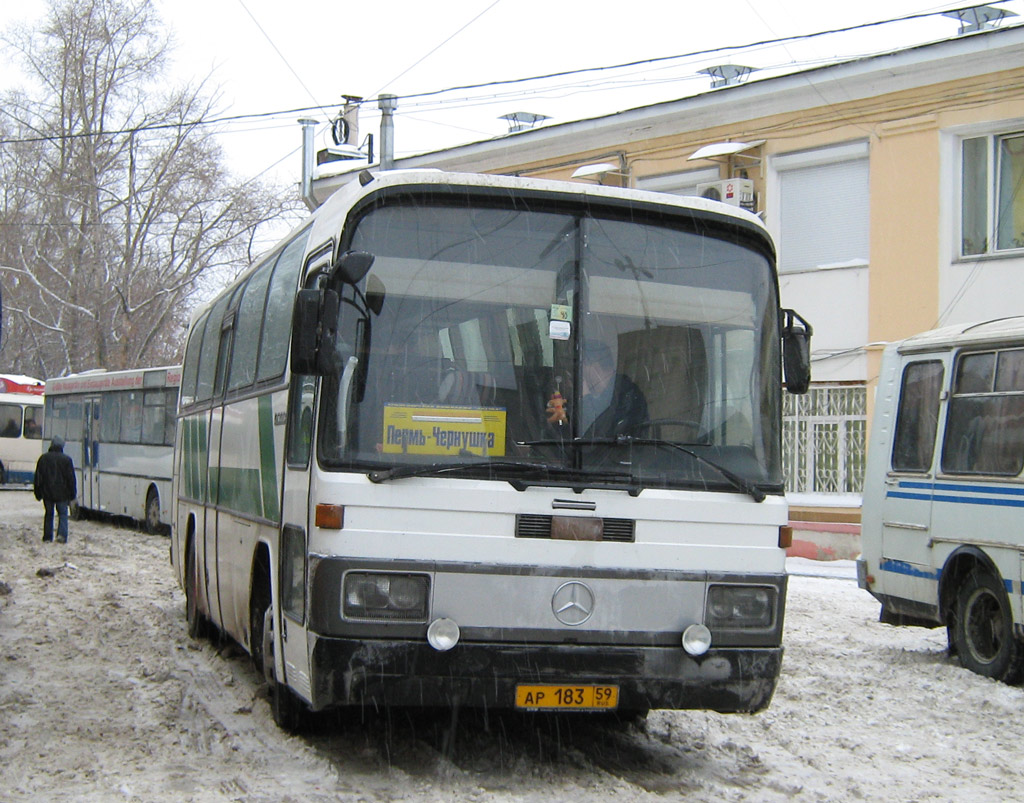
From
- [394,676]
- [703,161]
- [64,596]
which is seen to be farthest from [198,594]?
[703,161]

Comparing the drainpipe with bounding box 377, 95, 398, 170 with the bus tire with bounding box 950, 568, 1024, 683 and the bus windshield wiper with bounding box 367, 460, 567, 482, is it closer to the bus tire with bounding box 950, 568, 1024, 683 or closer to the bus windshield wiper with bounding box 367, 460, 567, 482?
the bus tire with bounding box 950, 568, 1024, 683

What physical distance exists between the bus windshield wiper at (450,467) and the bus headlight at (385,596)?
46cm

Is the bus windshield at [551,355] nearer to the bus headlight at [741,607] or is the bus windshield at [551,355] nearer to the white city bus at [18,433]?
the bus headlight at [741,607]

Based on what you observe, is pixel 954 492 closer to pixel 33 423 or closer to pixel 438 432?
pixel 438 432

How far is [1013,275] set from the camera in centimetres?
1917

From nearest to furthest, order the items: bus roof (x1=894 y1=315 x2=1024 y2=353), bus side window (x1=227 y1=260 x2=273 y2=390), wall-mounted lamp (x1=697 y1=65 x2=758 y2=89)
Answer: bus side window (x1=227 y1=260 x2=273 y2=390)
bus roof (x1=894 y1=315 x2=1024 y2=353)
wall-mounted lamp (x1=697 y1=65 x2=758 y2=89)

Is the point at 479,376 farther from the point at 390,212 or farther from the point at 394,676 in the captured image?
the point at 394,676

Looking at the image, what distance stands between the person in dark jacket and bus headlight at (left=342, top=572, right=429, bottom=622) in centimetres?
1661

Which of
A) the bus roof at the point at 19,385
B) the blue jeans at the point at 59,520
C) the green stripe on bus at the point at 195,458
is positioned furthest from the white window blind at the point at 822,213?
the bus roof at the point at 19,385

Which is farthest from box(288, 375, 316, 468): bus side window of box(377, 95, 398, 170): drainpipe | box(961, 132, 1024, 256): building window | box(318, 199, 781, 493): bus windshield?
box(377, 95, 398, 170): drainpipe

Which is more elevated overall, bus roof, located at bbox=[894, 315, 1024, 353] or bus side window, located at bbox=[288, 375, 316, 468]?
bus roof, located at bbox=[894, 315, 1024, 353]

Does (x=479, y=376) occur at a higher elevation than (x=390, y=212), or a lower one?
lower

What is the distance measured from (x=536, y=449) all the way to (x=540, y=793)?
1.59 m

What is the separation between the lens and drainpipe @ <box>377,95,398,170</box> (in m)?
23.1
